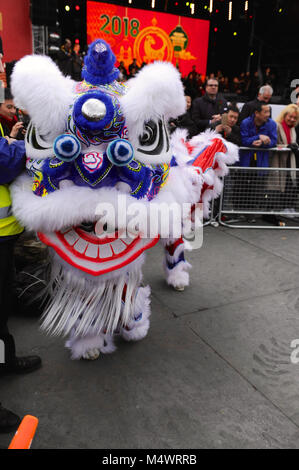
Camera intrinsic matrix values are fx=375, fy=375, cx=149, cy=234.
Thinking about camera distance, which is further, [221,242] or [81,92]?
[221,242]

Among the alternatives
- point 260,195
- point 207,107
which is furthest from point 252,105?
point 260,195

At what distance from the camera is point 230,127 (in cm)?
471

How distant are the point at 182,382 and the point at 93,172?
1.24 metres

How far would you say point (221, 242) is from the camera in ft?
14.2

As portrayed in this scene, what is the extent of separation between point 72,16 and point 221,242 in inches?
514

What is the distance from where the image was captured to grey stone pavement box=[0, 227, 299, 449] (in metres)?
1.71

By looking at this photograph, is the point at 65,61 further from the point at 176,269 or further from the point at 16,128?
the point at 16,128

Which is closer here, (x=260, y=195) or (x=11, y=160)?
(x=11, y=160)

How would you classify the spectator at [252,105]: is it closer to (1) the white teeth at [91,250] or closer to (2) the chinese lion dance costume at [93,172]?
(2) the chinese lion dance costume at [93,172]

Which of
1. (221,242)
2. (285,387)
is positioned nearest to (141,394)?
(285,387)

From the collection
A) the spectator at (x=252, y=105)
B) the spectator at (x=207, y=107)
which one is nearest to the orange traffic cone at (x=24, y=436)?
the spectator at (x=207, y=107)

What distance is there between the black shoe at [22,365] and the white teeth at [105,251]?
832 millimetres
